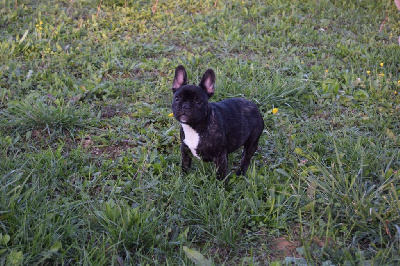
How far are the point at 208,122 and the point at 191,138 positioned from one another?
0.21m

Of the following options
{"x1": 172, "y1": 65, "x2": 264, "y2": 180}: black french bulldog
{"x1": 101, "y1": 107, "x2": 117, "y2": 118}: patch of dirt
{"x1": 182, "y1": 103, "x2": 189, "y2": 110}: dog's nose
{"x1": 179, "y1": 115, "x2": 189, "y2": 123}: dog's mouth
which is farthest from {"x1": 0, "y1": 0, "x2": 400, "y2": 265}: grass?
{"x1": 182, "y1": 103, "x2": 189, "y2": 110}: dog's nose

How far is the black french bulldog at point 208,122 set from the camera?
3.41 meters

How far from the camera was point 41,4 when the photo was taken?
25.1 ft

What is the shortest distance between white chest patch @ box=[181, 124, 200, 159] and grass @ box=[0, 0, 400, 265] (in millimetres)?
288

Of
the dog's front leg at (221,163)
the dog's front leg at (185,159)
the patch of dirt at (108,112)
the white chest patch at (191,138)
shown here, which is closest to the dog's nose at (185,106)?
the white chest patch at (191,138)

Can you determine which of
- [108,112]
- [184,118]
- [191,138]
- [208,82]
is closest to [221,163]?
[191,138]

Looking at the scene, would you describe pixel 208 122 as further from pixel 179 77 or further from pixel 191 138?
pixel 179 77

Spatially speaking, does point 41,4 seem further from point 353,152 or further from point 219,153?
point 353,152

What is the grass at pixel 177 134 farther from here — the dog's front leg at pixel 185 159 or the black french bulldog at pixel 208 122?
the black french bulldog at pixel 208 122

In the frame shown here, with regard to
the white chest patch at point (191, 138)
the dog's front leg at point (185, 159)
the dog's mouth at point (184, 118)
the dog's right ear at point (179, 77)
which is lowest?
the dog's front leg at point (185, 159)

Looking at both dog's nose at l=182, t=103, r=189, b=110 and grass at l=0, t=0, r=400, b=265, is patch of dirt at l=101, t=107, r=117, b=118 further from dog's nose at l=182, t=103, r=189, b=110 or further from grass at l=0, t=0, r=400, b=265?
dog's nose at l=182, t=103, r=189, b=110

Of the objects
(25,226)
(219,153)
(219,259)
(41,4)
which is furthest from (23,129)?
(41,4)

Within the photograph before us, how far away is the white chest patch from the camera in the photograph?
11.5 feet

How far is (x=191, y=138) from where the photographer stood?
353cm
